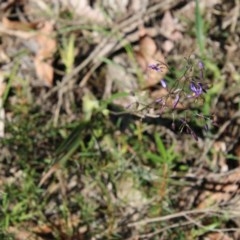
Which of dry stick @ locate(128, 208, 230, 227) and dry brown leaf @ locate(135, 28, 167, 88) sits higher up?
dry brown leaf @ locate(135, 28, 167, 88)

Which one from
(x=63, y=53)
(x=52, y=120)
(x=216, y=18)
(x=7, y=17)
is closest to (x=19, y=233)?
(x=52, y=120)

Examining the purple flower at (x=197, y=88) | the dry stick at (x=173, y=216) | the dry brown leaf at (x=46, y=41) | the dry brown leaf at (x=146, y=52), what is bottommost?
the dry stick at (x=173, y=216)

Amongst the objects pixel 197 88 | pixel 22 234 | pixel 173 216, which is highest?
pixel 197 88

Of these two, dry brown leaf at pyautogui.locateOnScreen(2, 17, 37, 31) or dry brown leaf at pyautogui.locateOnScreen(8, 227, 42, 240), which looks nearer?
dry brown leaf at pyautogui.locateOnScreen(8, 227, 42, 240)

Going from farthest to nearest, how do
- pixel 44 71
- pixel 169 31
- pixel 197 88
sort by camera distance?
1. pixel 169 31
2. pixel 44 71
3. pixel 197 88

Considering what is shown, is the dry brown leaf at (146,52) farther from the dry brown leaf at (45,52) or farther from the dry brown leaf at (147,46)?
the dry brown leaf at (45,52)

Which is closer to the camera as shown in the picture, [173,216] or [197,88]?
[197,88]

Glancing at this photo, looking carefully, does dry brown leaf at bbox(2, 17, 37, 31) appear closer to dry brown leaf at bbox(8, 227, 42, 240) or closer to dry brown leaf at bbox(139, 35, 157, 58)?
dry brown leaf at bbox(139, 35, 157, 58)

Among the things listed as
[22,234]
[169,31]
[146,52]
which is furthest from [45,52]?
[22,234]

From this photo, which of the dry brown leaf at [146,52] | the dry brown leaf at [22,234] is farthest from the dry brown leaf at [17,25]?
the dry brown leaf at [22,234]

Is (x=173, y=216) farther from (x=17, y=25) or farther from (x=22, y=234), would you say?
(x=17, y=25)

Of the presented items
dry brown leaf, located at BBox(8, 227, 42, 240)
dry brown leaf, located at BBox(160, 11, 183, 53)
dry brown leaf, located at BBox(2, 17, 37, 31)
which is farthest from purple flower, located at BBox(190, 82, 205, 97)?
dry brown leaf, located at BBox(2, 17, 37, 31)
